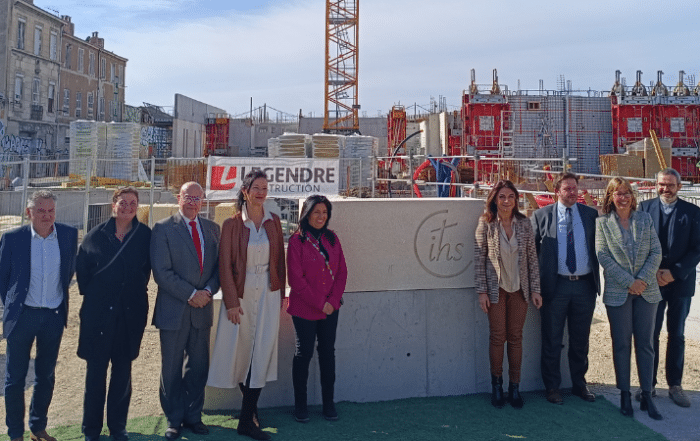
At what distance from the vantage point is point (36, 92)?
39.0 m

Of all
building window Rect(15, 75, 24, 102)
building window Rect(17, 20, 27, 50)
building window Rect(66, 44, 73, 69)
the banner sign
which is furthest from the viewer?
building window Rect(66, 44, 73, 69)

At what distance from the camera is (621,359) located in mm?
4629

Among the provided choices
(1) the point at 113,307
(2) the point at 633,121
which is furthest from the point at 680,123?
(1) the point at 113,307

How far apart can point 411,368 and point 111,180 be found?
16829 millimetres

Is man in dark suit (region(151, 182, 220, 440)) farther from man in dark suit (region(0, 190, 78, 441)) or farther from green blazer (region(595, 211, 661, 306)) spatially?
green blazer (region(595, 211, 661, 306))

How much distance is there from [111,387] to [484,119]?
112 ft

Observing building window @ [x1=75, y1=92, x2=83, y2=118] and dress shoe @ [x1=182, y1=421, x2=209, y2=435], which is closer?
dress shoe @ [x1=182, y1=421, x2=209, y2=435]

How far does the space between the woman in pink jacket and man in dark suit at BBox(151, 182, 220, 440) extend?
2.02 feet

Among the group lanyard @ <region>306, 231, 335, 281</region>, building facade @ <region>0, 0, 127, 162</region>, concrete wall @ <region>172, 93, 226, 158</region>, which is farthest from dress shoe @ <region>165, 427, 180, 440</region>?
concrete wall @ <region>172, 93, 226, 158</region>

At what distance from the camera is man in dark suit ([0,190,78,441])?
3.82 metres

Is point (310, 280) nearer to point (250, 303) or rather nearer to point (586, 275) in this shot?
point (250, 303)

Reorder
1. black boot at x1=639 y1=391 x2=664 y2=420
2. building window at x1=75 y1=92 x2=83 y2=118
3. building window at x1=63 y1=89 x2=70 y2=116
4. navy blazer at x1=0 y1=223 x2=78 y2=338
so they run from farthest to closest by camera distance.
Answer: building window at x1=75 y1=92 x2=83 y2=118 → building window at x1=63 y1=89 x2=70 y2=116 → black boot at x1=639 y1=391 x2=664 y2=420 → navy blazer at x1=0 y1=223 x2=78 y2=338

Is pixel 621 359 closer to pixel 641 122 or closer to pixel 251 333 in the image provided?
pixel 251 333

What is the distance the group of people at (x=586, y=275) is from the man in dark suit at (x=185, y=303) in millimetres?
2219
